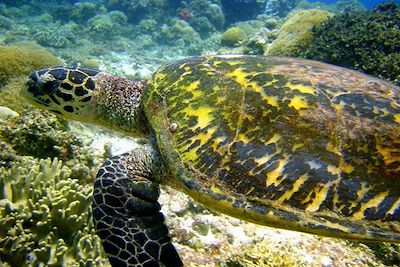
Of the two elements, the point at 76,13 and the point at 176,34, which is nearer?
the point at 176,34

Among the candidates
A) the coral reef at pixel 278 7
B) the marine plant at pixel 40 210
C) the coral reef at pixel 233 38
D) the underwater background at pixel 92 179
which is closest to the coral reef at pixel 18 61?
the underwater background at pixel 92 179

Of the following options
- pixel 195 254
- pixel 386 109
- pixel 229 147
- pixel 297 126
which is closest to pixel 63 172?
pixel 195 254

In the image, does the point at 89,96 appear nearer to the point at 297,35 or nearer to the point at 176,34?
the point at 297,35

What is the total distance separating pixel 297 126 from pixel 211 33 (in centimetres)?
1879

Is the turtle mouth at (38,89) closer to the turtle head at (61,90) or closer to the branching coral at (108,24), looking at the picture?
the turtle head at (61,90)

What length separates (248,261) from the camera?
10.2 feet

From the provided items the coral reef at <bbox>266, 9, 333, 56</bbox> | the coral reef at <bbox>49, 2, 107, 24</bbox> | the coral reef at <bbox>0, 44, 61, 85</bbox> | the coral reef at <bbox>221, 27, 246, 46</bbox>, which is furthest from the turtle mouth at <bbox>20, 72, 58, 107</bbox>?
the coral reef at <bbox>49, 2, 107, 24</bbox>

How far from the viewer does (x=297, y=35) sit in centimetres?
933

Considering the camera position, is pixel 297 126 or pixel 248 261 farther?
pixel 248 261

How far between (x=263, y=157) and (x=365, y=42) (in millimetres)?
6583

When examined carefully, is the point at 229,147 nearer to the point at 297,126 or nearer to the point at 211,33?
the point at 297,126

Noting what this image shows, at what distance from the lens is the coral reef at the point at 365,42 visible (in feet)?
21.0

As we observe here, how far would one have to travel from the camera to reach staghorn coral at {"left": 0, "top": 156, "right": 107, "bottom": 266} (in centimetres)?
246

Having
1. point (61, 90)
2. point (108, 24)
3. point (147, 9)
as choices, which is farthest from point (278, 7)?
point (61, 90)
